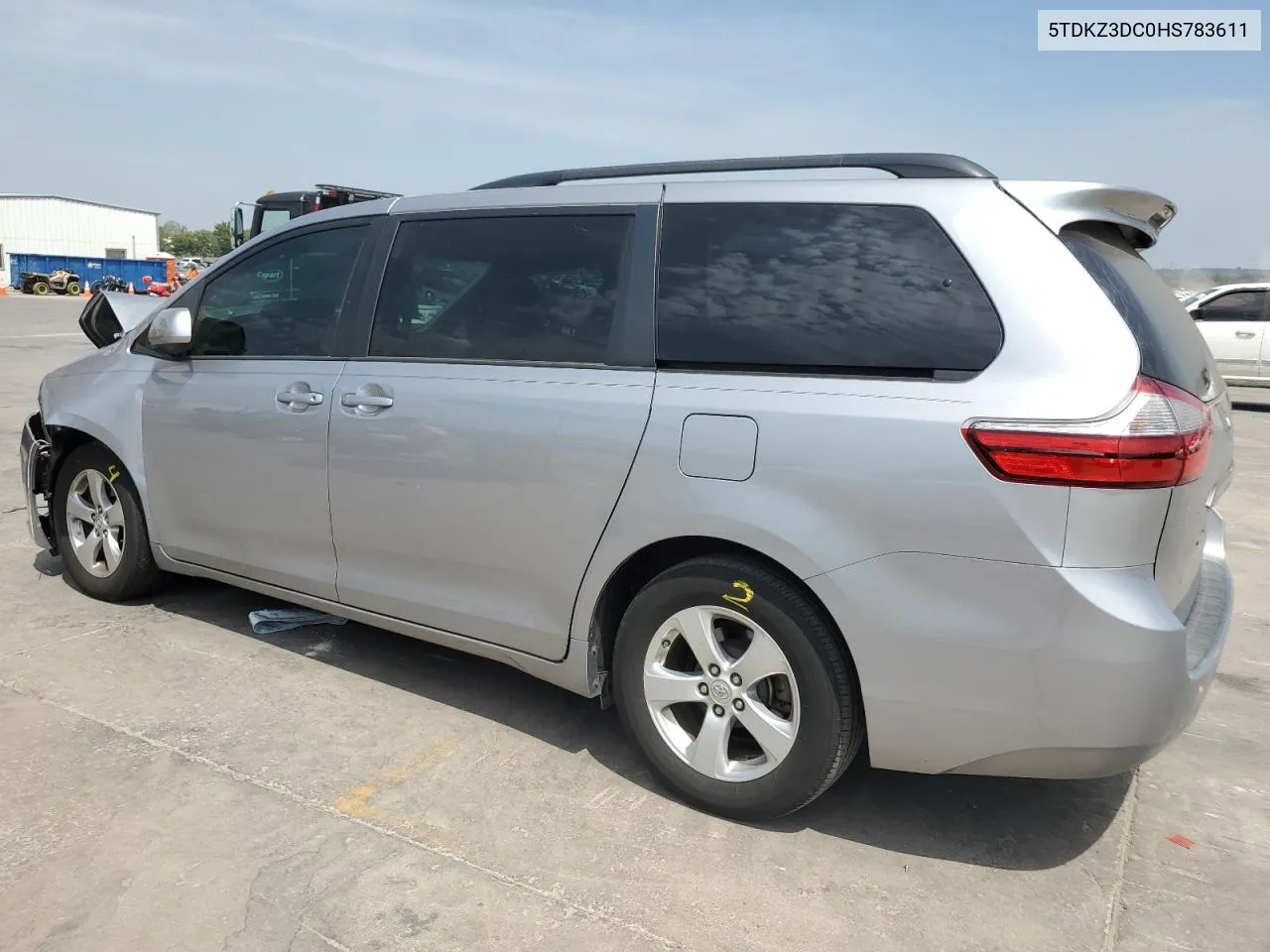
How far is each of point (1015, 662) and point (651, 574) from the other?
1.14 metres

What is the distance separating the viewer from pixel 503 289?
3.34 m

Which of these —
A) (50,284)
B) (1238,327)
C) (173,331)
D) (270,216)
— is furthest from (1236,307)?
(50,284)

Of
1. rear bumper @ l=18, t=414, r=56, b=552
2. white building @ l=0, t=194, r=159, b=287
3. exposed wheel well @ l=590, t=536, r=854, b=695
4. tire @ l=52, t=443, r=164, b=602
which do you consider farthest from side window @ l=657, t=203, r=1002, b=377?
white building @ l=0, t=194, r=159, b=287

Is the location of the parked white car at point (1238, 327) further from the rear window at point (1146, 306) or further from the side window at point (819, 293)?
the side window at point (819, 293)

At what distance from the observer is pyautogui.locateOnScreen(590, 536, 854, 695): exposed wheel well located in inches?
106

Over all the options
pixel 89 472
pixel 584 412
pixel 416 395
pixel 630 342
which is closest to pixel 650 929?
pixel 584 412

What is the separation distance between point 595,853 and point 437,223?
2.22 m

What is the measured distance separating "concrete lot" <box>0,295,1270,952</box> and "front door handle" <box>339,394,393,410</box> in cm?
110

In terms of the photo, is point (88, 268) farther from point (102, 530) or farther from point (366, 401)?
point (366, 401)

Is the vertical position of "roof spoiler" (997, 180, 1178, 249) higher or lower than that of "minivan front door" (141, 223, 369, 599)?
higher

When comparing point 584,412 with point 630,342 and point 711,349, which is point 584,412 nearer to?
point 630,342

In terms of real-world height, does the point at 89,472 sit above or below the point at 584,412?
below

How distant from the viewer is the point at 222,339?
4.09 metres

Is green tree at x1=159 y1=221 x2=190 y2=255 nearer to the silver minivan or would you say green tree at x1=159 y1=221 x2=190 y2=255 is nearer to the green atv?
the green atv
